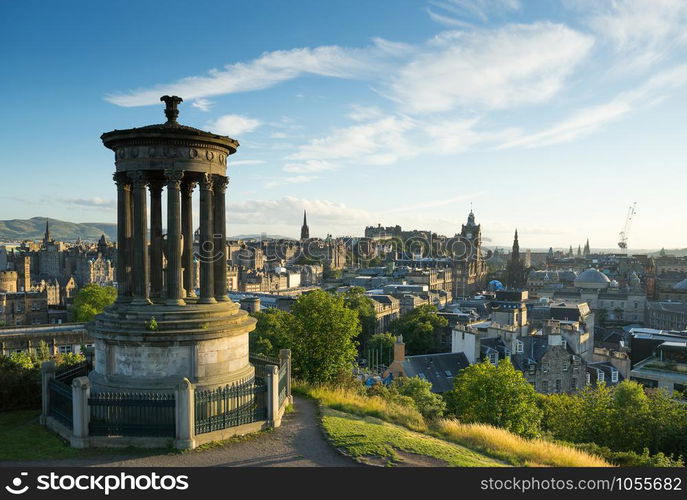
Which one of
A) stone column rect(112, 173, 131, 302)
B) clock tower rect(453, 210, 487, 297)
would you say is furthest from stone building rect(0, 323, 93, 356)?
clock tower rect(453, 210, 487, 297)

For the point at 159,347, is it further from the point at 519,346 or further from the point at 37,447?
the point at 519,346

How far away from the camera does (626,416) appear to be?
80.4 feet

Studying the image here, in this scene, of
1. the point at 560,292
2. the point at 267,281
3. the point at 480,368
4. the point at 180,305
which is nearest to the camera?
the point at 180,305

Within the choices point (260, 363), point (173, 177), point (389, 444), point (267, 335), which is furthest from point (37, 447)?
point (267, 335)

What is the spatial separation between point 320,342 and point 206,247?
9550mm

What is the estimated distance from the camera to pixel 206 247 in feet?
55.8

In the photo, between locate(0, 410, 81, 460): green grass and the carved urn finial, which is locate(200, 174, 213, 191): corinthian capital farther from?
locate(0, 410, 81, 460): green grass

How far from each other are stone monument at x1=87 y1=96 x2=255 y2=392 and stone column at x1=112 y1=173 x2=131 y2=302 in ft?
0.10

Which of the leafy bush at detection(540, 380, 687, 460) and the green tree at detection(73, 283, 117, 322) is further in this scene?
the green tree at detection(73, 283, 117, 322)

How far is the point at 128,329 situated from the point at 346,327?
498 inches

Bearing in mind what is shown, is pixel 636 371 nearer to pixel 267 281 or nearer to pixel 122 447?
pixel 122 447

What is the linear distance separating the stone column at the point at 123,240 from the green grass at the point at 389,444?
25.3ft

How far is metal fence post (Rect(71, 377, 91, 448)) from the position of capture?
13.3 metres
